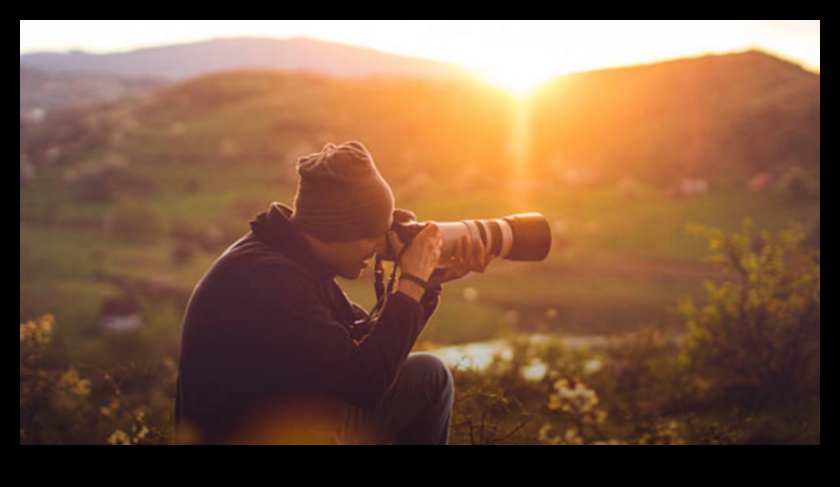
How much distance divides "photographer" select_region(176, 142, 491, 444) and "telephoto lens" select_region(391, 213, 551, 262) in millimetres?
159

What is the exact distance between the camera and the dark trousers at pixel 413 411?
256 cm

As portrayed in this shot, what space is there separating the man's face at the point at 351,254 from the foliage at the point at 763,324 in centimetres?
292

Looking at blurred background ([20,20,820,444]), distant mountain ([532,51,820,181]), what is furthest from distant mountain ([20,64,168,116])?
distant mountain ([532,51,820,181])

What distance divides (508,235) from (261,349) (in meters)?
1.04

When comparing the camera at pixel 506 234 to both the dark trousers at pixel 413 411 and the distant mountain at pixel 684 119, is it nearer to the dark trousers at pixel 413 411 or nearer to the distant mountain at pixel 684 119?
the dark trousers at pixel 413 411

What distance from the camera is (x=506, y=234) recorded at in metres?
2.77

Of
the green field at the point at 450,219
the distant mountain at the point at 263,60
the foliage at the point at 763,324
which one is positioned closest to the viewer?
the green field at the point at 450,219

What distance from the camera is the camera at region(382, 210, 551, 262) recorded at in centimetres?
261

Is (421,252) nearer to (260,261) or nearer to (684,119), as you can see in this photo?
(260,261)

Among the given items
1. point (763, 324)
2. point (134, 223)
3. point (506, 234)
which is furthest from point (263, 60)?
point (506, 234)

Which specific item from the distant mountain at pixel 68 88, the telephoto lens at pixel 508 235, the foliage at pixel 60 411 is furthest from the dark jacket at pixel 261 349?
the distant mountain at pixel 68 88

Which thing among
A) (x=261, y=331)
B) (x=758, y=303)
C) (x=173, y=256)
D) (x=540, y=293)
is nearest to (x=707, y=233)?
(x=758, y=303)

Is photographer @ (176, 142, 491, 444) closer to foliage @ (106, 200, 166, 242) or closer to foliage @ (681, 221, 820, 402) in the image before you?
foliage @ (681, 221, 820, 402)

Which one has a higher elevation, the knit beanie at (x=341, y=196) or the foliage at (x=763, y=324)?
the knit beanie at (x=341, y=196)
